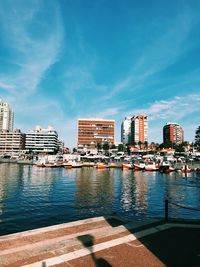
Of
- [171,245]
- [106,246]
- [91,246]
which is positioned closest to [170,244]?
[171,245]

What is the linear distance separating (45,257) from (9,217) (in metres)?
15.3

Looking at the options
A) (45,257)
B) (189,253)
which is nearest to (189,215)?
(189,253)

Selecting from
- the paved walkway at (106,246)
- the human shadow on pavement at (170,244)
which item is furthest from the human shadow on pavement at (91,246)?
the human shadow on pavement at (170,244)

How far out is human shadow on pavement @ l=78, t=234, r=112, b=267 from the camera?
8.97 meters

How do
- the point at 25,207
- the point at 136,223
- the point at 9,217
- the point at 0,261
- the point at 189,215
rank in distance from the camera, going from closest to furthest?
the point at 0,261
the point at 136,223
the point at 9,217
the point at 189,215
the point at 25,207

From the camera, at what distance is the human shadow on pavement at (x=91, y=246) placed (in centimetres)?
897

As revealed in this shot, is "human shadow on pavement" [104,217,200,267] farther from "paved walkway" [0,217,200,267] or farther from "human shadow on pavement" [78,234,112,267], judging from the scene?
"human shadow on pavement" [78,234,112,267]

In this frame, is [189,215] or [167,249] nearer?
[167,249]

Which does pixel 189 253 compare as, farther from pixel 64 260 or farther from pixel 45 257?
pixel 45 257

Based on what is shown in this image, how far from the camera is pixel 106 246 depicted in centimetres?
1073

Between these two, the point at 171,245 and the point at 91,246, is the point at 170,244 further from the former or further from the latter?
the point at 91,246

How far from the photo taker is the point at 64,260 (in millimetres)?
9297

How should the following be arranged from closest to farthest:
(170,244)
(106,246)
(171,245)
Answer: (106,246), (171,245), (170,244)

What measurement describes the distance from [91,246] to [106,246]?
66 cm
